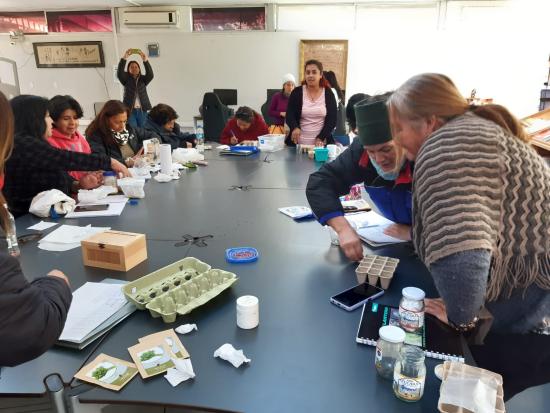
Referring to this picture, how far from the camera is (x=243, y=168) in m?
2.98

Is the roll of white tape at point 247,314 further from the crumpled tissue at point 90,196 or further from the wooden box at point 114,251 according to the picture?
the crumpled tissue at point 90,196

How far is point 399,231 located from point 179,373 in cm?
106

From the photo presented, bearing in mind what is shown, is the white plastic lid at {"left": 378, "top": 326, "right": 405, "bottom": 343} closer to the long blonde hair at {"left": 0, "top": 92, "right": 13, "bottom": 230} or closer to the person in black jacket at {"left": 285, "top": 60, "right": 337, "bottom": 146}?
the long blonde hair at {"left": 0, "top": 92, "right": 13, "bottom": 230}

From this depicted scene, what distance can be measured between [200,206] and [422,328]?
52.3 inches

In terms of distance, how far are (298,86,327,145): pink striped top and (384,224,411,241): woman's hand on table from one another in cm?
223

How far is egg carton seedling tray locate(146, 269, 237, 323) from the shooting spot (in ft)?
3.50

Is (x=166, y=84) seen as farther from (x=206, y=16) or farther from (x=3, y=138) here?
(x=3, y=138)

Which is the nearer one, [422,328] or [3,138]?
[3,138]

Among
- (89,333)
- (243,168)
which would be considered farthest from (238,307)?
(243,168)

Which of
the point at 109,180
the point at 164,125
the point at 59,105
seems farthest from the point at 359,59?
the point at 109,180

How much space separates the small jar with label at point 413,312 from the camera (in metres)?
0.98

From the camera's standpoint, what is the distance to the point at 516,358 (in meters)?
1.15

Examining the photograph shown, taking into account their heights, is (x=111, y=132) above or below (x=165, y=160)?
above

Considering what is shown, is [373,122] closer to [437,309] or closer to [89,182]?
[437,309]
